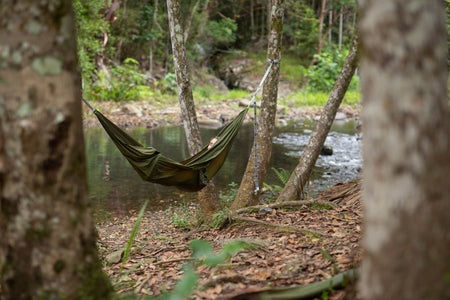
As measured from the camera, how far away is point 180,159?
583 centimetres

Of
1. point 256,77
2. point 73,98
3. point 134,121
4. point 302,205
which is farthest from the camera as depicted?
point 256,77

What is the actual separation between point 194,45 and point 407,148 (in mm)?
13378

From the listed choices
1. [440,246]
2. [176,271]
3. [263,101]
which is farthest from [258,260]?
[263,101]

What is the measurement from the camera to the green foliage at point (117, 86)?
31.2ft

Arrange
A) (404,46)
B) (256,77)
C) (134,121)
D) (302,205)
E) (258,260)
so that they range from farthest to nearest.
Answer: (256,77) → (134,121) → (302,205) → (258,260) → (404,46)

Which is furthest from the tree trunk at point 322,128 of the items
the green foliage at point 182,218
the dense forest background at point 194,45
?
the dense forest background at point 194,45

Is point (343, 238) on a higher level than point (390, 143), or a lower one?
lower

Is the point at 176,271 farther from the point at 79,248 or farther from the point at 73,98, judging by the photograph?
the point at 73,98

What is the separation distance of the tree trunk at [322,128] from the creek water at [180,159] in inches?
50.1

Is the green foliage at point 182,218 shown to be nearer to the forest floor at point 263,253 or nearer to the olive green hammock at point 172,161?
the forest floor at point 263,253

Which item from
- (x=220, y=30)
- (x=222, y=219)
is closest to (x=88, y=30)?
(x=220, y=30)

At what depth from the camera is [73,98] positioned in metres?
1.06

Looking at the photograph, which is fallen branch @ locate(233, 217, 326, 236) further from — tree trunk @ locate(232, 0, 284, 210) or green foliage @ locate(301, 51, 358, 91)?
green foliage @ locate(301, 51, 358, 91)

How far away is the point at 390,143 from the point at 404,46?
0.19 m
